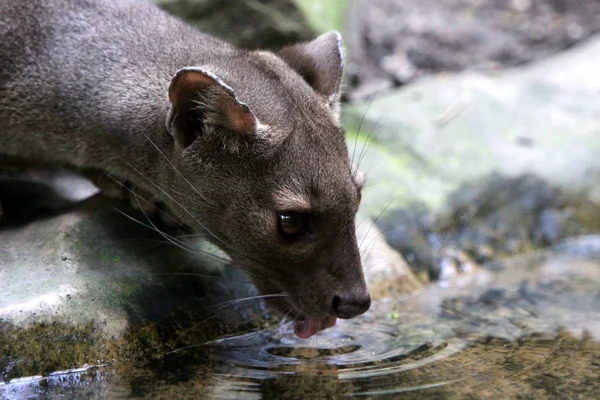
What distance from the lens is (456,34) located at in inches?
485

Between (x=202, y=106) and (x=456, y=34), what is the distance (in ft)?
26.8

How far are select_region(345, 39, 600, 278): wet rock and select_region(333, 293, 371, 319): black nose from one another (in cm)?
213

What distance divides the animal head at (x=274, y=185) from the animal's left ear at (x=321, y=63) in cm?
46

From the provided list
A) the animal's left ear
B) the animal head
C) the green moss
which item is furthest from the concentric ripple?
the green moss

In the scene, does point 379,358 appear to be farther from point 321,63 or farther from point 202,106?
point 321,63

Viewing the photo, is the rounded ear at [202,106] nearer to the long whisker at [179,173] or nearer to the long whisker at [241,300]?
the long whisker at [179,173]

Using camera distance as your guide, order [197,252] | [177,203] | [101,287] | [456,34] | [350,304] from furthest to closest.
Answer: [456,34] < [197,252] < [177,203] < [101,287] < [350,304]

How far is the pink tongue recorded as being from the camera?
516 cm

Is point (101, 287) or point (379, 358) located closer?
point (379, 358)

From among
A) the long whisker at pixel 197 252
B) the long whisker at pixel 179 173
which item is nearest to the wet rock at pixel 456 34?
the long whisker at pixel 197 252

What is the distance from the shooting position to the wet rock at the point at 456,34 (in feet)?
36.4

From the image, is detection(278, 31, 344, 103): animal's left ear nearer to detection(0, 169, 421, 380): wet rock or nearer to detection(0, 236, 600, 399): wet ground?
detection(0, 169, 421, 380): wet rock

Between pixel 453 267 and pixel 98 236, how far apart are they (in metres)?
3.10

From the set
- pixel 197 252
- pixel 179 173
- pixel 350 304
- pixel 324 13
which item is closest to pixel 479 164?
pixel 324 13
